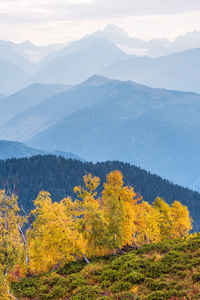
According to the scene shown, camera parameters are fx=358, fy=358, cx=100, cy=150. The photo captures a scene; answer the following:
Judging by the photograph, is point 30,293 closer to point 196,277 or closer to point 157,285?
point 157,285

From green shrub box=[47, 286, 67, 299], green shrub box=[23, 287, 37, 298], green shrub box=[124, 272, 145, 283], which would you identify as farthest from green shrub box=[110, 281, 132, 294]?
green shrub box=[23, 287, 37, 298]

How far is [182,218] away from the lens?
78.8 metres

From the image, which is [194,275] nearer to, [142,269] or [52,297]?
[142,269]

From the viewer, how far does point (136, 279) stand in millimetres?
38781

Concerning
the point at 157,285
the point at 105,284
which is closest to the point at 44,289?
the point at 105,284

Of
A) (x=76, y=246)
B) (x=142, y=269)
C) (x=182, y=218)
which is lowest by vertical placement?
(x=142, y=269)

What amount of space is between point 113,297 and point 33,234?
785 inches

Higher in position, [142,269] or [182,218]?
[182,218]

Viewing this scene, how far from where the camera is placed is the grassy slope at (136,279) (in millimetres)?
35094

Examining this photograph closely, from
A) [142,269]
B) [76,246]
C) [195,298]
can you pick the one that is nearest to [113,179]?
[76,246]

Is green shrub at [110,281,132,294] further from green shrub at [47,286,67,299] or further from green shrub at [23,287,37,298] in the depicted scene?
green shrub at [23,287,37,298]

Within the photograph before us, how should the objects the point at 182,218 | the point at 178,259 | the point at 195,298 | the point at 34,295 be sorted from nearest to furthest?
the point at 195,298, the point at 178,259, the point at 34,295, the point at 182,218

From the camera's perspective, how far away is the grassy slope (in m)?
35.1

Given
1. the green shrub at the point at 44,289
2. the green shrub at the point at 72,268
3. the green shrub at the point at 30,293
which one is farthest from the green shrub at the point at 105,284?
the green shrub at the point at 72,268
